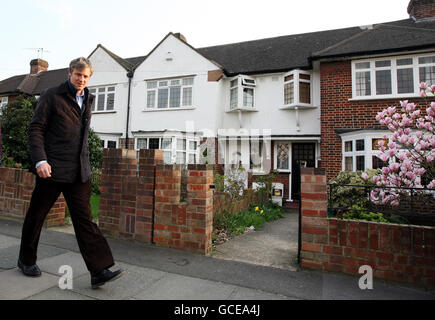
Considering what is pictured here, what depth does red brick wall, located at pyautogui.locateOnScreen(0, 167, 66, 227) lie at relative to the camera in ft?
14.8

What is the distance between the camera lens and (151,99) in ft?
43.4

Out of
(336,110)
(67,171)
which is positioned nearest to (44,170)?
(67,171)

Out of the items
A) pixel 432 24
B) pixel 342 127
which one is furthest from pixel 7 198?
pixel 432 24

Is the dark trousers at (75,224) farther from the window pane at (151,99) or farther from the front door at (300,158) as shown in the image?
the window pane at (151,99)

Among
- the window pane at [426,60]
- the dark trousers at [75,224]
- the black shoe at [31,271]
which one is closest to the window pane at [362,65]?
the window pane at [426,60]

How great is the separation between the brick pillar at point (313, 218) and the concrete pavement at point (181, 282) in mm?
166

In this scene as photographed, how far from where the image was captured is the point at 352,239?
9.15ft

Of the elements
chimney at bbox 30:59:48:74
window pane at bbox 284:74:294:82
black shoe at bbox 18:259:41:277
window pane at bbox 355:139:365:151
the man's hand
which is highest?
chimney at bbox 30:59:48:74

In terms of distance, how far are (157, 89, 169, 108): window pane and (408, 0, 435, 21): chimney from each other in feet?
38.9

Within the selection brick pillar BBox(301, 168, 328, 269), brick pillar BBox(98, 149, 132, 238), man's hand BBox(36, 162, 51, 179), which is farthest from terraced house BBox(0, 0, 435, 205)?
brick pillar BBox(301, 168, 328, 269)

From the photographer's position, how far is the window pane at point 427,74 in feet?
28.0

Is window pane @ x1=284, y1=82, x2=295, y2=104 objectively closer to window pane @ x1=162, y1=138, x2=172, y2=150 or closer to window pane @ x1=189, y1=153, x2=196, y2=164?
window pane @ x1=189, y1=153, x2=196, y2=164

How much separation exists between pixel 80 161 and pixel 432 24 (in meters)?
13.8
